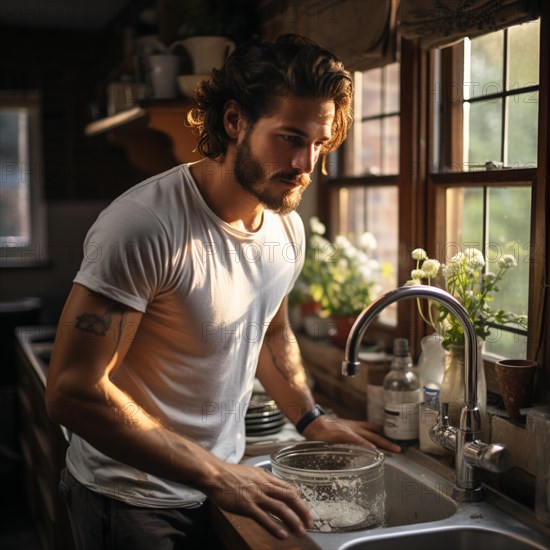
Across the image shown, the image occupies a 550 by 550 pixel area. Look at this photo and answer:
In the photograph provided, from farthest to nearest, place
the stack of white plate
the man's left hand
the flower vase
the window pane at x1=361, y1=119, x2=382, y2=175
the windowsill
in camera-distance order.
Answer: the windowsill → the window pane at x1=361, y1=119, x2=382, y2=175 → the stack of white plate → the man's left hand → the flower vase

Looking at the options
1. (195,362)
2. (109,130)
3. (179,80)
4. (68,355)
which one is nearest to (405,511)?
(195,362)

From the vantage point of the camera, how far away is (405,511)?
167 centimetres

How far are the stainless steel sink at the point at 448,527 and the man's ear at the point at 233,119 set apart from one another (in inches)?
32.0

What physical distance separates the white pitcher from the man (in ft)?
2.58

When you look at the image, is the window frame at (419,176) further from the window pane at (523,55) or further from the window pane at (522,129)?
the window pane at (523,55)

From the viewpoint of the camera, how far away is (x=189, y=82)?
2.46 meters

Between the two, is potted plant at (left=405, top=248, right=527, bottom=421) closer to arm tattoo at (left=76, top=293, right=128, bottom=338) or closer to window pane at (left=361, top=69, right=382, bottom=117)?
arm tattoo at (left=76, top=293, right=128, bottom=338)

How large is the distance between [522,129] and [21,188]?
398 cm

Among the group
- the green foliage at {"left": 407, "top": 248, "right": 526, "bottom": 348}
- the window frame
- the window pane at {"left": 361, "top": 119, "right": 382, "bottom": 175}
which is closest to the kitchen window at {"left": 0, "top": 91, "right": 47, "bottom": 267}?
the window pane at {"left": 361, "top": 119, "right": 382, "bottom": 175}

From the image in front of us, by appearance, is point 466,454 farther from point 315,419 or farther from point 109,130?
point 109,130

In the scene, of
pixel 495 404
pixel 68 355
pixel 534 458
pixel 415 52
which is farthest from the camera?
pixel 415 52

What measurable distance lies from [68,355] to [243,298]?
16.7 inches

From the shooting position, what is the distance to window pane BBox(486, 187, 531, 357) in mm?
1770

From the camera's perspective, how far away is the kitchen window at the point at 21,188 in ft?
16.4
